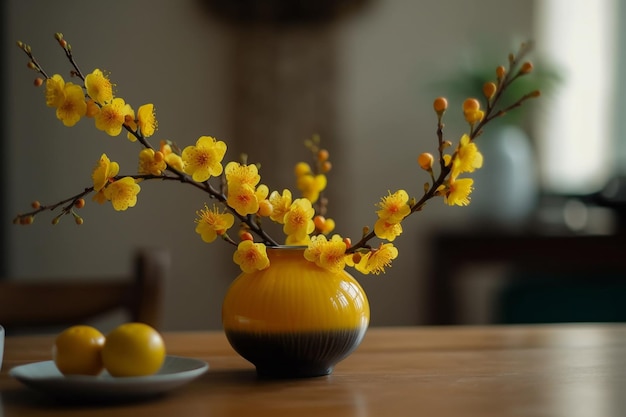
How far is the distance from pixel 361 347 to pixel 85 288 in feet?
1.76

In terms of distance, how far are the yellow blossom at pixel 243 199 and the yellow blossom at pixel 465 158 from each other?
0.21 m

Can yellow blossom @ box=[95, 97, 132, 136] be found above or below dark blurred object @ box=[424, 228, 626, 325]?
above

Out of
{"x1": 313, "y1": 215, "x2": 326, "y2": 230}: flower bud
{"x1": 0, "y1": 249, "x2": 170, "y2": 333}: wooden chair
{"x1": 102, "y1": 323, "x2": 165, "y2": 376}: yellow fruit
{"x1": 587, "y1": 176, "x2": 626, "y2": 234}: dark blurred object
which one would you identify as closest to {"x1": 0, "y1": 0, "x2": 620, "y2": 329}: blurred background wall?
{"x1": 587, "y1": 176, "x2": 626, "y2": 234}: dark blurred object

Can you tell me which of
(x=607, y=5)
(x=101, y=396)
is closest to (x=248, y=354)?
(x=101, y=396)

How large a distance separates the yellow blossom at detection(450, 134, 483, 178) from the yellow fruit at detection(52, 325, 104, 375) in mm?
396

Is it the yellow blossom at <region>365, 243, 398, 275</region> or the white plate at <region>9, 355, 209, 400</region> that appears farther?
the yellow blossom at <region>365, 243, 398, 275</region>

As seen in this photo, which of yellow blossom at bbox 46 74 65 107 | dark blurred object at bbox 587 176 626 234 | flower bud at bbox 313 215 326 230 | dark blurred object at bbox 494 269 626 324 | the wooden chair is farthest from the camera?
dark blurred object at bbox 587 176 626 234

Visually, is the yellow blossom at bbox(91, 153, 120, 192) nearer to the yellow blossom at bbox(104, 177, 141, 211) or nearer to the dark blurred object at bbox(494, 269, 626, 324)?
the yellow blossom at bbox(104, 177, 141, 211)

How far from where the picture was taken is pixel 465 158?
0.90 meters

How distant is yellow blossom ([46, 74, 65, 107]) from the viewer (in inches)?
35.1

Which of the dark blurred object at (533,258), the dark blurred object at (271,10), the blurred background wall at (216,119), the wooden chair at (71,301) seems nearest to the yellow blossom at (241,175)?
the wooden chair at (71,301)

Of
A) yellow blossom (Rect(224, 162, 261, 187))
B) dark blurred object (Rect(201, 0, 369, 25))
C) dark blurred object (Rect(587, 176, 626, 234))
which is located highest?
dark blurred object (Rect(201, 0, 369, 25))

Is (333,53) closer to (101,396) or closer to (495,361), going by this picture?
(495,361)

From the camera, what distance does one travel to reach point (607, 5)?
3.29 metres
